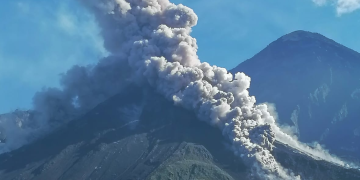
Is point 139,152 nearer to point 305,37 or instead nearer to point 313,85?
point 313,85

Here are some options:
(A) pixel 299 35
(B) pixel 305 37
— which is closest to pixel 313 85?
(B) pixel 305 37

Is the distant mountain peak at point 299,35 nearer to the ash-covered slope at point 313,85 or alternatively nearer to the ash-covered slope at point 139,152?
the ash-covered slope at point 313,85

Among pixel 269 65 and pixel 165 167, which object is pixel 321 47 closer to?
pixel 269 65

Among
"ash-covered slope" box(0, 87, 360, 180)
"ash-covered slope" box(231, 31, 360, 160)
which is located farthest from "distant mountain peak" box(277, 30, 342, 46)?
"ash-covered slope" box(0, 87, 360, 180)

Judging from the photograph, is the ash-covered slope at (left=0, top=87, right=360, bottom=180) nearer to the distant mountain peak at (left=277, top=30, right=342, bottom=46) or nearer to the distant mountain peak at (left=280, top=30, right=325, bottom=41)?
the distant mountain peak at (left=277, top=30, right=342, bottom=46)

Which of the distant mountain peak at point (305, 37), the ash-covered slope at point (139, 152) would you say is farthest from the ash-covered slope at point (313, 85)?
the ash-covered slope at point (139, 152)

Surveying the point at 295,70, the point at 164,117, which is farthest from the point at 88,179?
the point at 295,70
